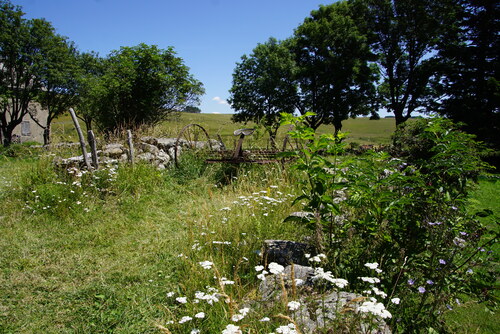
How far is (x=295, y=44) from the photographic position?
79.9 feet

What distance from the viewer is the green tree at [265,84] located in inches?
949

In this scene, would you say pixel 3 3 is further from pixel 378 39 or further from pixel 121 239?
pixel 378 39

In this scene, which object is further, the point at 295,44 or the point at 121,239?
the point at 295,44

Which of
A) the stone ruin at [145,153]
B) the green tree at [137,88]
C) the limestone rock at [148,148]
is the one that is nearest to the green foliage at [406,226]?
the stone ruin at [145,153]

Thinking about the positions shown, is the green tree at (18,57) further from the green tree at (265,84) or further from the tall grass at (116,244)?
the tall grass at (116,244)

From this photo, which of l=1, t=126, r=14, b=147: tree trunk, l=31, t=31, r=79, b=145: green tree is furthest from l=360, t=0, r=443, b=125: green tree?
l=1, t=126, r=14, b=147: tree trunk

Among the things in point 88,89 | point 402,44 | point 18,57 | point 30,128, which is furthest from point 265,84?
point 30,128

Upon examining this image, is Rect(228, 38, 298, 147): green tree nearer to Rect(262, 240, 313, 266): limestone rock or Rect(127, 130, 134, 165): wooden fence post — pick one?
Rect(127, 130, 134, 165): wooden fence post

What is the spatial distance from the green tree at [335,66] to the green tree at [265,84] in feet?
3.64

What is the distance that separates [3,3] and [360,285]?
24.2 meters

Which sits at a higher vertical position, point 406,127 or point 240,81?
point 240,81

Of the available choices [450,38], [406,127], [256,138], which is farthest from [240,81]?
[406,127]

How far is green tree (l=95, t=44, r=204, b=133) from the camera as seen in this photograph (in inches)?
464

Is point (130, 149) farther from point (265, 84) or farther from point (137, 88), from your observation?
point (265, 84)
